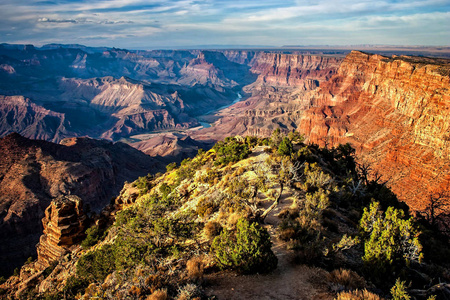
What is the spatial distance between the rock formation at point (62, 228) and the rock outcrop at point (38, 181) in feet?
36.3

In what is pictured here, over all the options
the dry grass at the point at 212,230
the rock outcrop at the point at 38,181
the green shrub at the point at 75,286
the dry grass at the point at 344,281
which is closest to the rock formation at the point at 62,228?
the rock outcrop at the point at 38,181

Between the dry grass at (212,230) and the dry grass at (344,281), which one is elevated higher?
the dry grass at (344,281)

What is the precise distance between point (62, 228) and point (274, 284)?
2782cm

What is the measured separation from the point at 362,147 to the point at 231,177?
2184 inches

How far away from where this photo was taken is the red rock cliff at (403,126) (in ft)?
154

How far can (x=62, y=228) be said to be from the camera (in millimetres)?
30188

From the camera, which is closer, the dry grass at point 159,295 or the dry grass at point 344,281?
the dry grass at point 159,295

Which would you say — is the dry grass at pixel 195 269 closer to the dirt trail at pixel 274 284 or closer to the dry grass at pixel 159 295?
the dirt trail at pixel 274 284

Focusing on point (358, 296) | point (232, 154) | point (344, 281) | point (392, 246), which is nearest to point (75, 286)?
point (344, 281)

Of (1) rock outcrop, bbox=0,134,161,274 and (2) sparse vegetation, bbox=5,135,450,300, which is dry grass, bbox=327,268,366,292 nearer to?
(2) sparse vegetation, bbox=5,135,450,300

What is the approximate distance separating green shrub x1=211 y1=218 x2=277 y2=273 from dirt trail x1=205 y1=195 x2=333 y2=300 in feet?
1.40

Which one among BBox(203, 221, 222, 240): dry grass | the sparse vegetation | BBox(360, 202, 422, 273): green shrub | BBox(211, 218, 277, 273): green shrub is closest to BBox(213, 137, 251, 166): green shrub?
the sparse vegetation

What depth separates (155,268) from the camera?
44.2ft

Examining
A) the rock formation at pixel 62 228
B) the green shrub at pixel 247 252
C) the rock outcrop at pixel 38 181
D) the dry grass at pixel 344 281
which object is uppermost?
the green shrub at pixel 247 252
